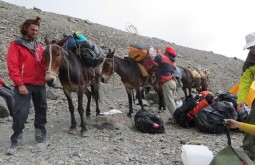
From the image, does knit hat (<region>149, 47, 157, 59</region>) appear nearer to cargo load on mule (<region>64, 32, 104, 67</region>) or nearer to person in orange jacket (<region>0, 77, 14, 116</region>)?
cargo load on mule (<region>64, 32, 104, 67</region>)

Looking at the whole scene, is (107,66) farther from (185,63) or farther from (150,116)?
(185,63)

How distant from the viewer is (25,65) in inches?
255

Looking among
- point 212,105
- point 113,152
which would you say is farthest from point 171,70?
point 113,152

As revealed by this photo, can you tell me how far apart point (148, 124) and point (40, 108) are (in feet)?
8.38

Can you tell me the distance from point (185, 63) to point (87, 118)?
55.1 feet

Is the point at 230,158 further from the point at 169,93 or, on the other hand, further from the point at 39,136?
the point at 169,93

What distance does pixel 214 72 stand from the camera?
26.8 meters

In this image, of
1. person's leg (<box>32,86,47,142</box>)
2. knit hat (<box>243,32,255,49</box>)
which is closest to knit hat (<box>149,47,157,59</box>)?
person's leg (<box>32,86,47,142</box>)

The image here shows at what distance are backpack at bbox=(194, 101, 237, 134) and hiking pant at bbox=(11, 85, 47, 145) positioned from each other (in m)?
3.63

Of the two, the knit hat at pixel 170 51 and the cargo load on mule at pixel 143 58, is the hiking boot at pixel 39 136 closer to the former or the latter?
the cargo load on mule at pixel 143 58

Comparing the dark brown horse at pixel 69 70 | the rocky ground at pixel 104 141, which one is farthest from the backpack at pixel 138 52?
the dark brown horse at pixel 69 70

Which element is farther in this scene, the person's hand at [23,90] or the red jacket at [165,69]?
the red jacket at [165,69]

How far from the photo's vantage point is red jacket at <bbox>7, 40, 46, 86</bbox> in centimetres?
630

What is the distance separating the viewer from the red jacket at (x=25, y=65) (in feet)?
20.7
